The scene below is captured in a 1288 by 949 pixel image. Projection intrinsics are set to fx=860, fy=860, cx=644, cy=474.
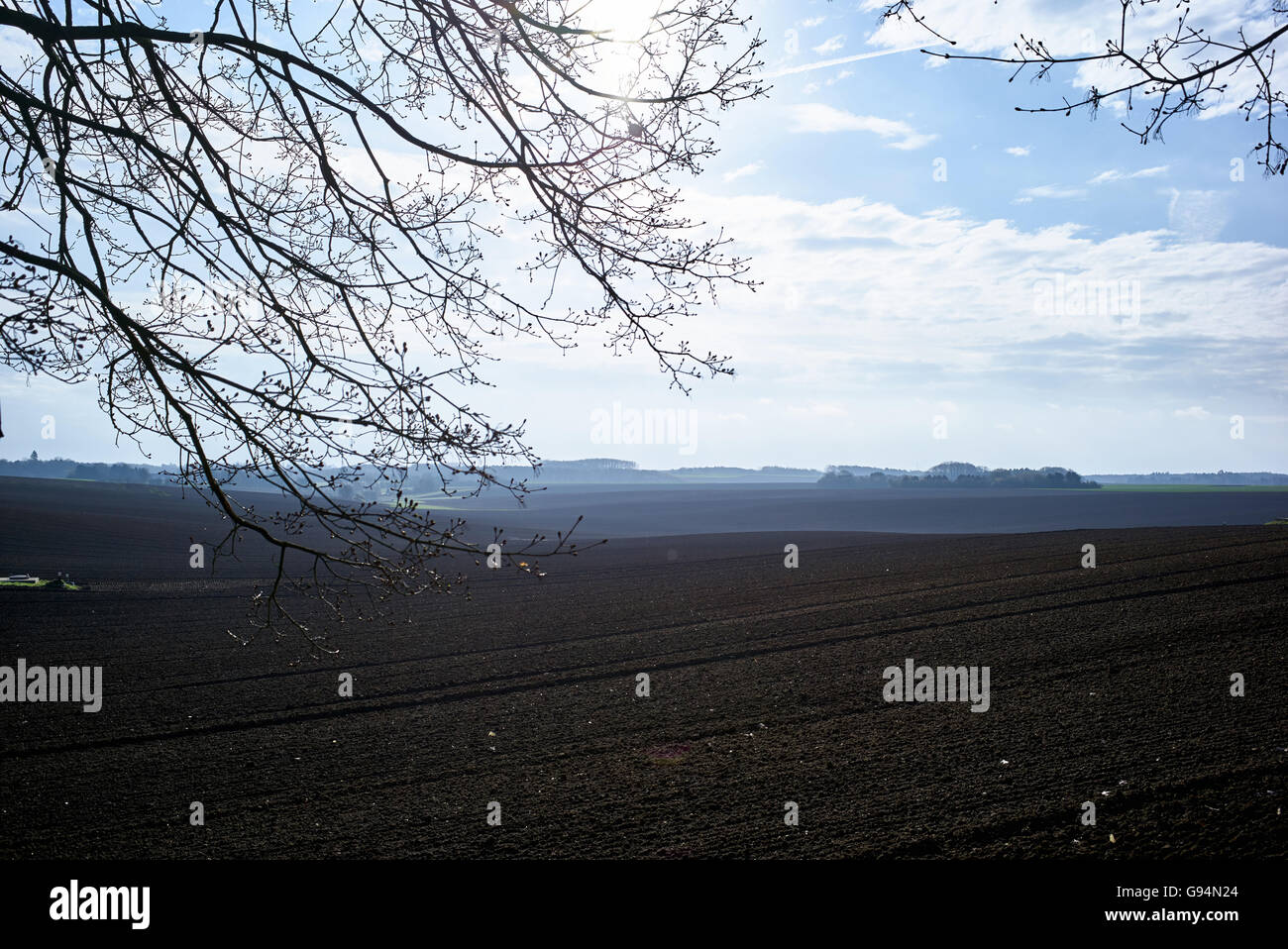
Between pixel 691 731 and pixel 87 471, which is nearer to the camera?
pixel 691 731

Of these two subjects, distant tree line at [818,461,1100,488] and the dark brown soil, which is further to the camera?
distant tree line at [818,461,1100,488]

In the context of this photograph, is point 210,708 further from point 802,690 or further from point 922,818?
point 922,818

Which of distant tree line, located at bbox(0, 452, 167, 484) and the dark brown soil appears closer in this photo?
the dark brown soil

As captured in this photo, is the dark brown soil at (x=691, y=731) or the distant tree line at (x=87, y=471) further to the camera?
the distant tree line at (x=87, y=471)

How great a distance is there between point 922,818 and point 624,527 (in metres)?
81.8

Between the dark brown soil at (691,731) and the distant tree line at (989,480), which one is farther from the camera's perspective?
the distant tree line at (989,480)

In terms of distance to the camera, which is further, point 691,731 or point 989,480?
point 989,480

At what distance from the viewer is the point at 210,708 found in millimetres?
15039
